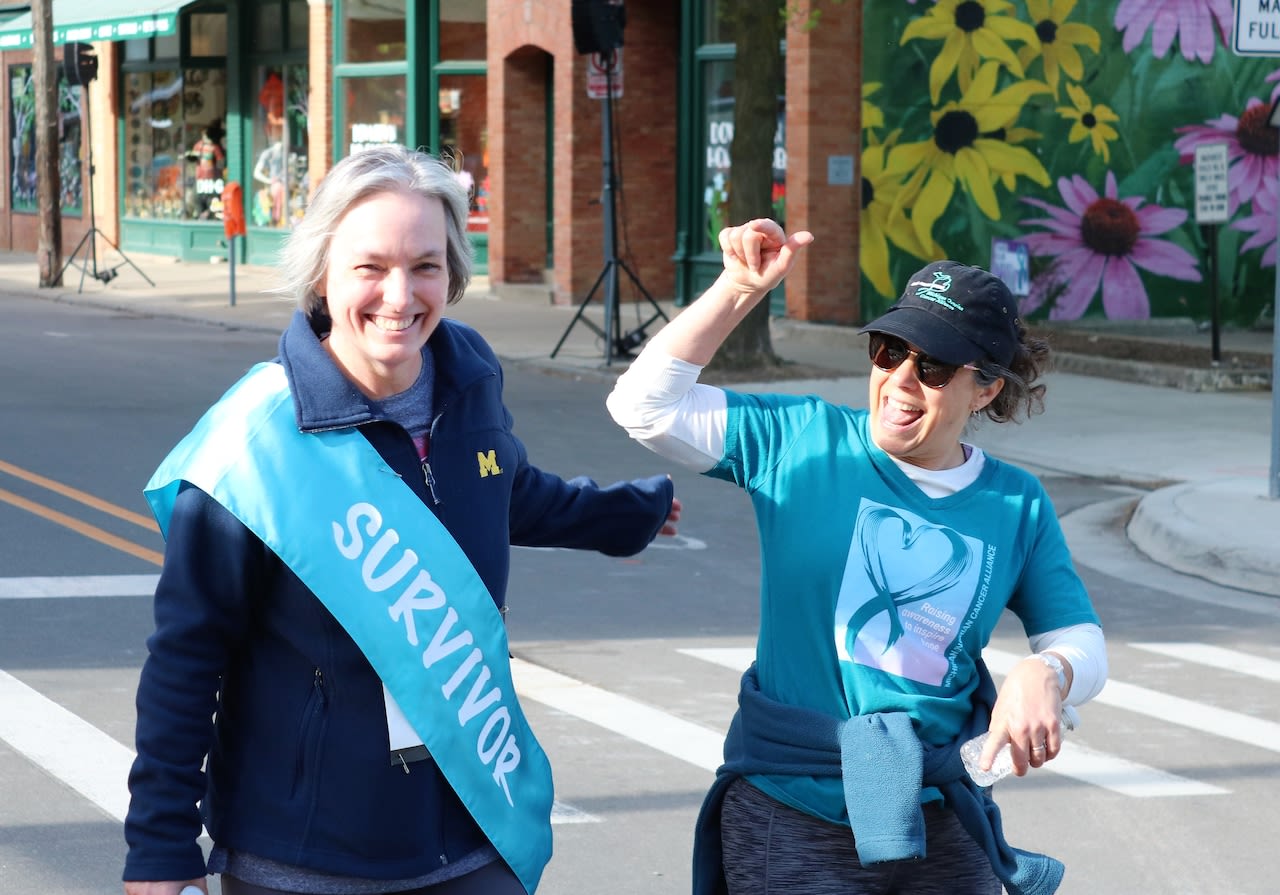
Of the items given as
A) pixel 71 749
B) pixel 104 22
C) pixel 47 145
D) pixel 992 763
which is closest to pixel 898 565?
pixel 992 763

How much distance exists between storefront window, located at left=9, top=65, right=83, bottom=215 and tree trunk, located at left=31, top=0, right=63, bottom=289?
29.1 ft

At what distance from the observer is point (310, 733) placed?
303 centimetres

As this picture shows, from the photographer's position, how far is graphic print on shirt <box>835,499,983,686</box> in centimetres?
339

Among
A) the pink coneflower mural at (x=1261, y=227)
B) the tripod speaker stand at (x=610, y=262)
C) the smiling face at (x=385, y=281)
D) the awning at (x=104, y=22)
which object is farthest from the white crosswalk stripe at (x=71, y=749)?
the awning at (x=104, y=22)

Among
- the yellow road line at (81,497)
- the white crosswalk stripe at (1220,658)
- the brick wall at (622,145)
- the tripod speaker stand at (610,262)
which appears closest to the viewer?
the white crosswalk stripe at (1220,658)

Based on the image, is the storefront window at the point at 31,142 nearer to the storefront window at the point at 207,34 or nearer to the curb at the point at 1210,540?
the storefront window at the point at 207,34

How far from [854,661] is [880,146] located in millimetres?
19436

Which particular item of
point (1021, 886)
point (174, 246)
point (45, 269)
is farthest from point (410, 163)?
point (174, 246)

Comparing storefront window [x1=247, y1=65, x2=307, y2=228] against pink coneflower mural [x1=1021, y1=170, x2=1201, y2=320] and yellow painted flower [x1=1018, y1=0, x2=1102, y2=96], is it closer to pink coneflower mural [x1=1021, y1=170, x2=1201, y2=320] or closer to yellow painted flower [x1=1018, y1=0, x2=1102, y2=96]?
yellow painted flower [x1=1018, y1=0, x2=1102, y2=96]

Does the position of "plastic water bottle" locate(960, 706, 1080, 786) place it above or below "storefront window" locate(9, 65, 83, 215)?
below

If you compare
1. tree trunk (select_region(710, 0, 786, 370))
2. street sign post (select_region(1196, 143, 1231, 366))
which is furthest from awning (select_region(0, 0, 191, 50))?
street sign post (select_region(1196, 143, 1231, 366))

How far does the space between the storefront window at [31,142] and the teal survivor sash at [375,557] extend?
3764cm

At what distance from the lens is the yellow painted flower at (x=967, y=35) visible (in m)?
21.8

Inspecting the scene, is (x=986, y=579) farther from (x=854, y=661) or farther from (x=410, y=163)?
(x=410, y=163)
